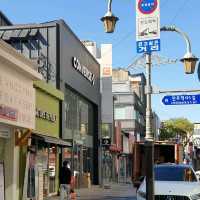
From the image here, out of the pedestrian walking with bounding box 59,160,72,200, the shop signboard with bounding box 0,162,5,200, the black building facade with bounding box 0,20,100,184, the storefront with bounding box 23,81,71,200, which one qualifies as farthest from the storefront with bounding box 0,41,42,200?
the black building facade with bounding box 0,20,100,184

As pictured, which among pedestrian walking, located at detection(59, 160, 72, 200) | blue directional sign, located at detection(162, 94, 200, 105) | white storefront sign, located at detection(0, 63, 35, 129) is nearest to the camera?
white storefront sign, located at detection(0, 63, 35, 129)

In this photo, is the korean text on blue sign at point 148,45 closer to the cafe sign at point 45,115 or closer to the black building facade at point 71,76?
the cafe sign at point 45,115

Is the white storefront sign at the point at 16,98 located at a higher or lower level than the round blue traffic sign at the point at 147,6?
lower

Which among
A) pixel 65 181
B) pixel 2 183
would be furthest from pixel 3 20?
pixel 2 183

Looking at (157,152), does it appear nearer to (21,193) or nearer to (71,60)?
(71,60)

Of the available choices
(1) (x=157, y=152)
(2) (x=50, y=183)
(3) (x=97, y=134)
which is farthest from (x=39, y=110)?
Answer: (3) (x=97, y=134)

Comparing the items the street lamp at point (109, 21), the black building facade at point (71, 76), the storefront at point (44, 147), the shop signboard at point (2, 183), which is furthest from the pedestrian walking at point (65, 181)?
the street lamp at point (109, 21)

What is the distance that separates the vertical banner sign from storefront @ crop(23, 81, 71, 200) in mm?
9143

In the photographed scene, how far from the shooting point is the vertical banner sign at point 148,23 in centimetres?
1403

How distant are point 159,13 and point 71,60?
19843mm

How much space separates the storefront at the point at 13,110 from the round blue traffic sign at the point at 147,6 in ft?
18.2

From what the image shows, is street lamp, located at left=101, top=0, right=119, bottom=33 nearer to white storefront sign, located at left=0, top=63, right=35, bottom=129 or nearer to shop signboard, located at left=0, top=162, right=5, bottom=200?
white storefront sign, located at left=0, top=63, right=35, bottom=129

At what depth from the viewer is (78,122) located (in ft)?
122

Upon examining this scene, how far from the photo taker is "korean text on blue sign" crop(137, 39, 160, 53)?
1437cm
